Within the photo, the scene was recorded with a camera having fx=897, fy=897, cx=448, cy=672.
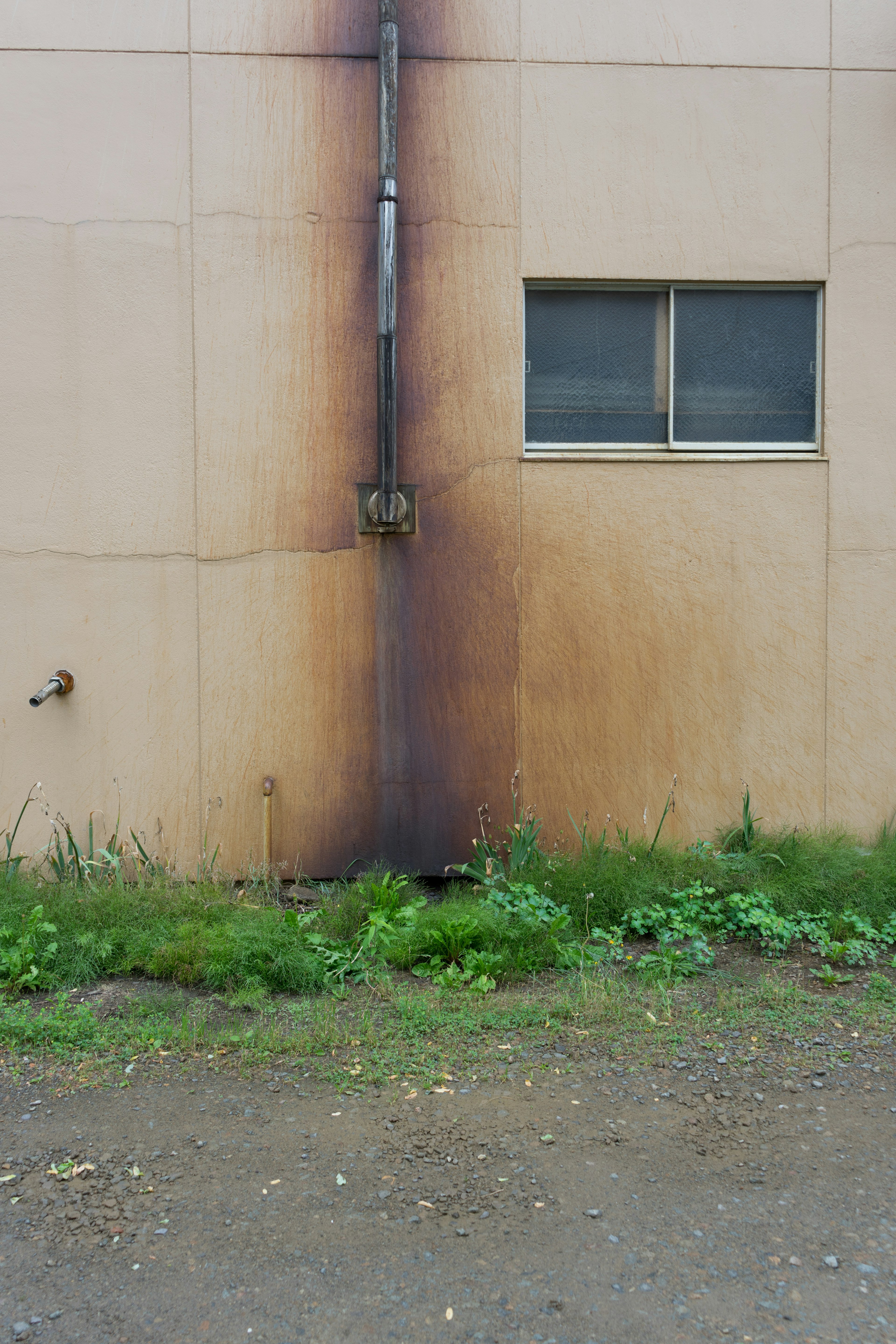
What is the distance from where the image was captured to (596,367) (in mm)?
5160

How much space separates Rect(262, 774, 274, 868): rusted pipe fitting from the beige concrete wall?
2.8 inches

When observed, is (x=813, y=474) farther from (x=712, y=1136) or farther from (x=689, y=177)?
(x=712, y=1136)

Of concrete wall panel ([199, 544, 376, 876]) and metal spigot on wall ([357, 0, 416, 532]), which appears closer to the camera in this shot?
metal spigot on wall ([357, 0, 416, 532])

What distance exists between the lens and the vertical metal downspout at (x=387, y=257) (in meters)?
4.73

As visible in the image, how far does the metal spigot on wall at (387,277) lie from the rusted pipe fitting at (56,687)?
192 centimetres

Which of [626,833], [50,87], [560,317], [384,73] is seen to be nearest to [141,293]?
[50,87]

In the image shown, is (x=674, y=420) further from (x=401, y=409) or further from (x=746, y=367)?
(x=401, y=409)

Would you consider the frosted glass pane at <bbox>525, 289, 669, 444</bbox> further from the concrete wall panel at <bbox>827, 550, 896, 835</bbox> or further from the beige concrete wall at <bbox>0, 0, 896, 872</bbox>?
the concrete wall panel at <bbox>827, 550, 896, 835</bbox>

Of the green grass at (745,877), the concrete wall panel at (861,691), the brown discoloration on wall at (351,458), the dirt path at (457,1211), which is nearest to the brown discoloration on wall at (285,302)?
the brown discoloration on wall at (351,458)

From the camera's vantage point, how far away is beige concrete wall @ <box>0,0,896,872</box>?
193 inches

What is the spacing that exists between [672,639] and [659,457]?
103 centimetres

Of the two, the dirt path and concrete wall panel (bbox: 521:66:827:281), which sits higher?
concrete wall panel (bbox: 521:66:827:281)

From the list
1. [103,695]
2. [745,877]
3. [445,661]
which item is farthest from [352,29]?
[745,877]

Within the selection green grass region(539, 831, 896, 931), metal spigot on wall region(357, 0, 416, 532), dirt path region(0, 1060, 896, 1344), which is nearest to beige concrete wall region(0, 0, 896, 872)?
metal spigot on wall region(357, 0, 416, 532)
